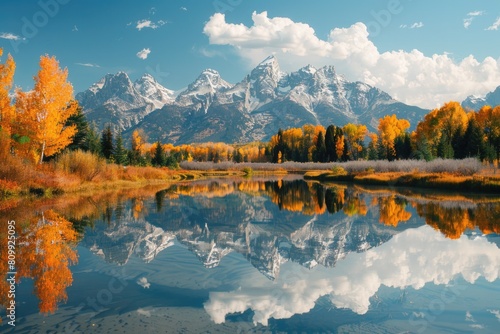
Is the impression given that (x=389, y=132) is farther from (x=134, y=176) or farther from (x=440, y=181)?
(x=134, y=176)

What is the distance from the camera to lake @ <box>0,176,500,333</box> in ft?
20.5

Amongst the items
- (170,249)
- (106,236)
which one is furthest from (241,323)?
(106,236)

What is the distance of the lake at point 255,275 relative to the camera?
6241 millimetres

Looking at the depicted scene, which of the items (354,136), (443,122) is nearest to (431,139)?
(443,122)

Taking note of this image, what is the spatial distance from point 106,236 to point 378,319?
33.6ft

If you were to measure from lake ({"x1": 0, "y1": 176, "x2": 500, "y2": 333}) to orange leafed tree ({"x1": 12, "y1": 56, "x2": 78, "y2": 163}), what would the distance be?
14787 millimetres

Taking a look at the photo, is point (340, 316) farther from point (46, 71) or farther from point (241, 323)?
point (46, 71)

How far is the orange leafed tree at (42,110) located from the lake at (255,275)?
14787 millimetres

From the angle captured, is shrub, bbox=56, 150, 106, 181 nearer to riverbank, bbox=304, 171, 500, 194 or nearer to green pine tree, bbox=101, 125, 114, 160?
green pine tree, bbox=101, 125, 114, 160

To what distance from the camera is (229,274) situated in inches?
355

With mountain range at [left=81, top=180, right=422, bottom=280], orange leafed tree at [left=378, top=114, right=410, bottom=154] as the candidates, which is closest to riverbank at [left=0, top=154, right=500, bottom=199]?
mountain range at [left=81, top=180, right=422, bottom=280]

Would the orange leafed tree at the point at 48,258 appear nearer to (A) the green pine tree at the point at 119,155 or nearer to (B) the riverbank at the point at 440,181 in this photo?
(B) the riverbank at the point at 440,181

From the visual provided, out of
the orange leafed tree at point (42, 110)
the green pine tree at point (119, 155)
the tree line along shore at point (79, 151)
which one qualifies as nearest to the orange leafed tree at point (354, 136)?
the tree line along shore at point (79, 151)

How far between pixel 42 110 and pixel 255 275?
1106 inches
